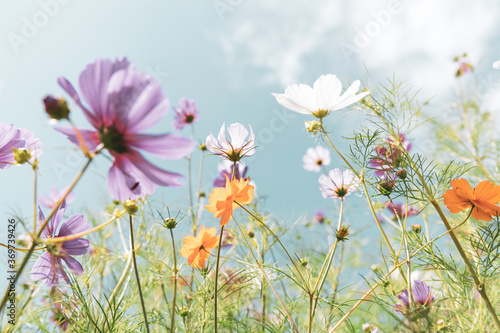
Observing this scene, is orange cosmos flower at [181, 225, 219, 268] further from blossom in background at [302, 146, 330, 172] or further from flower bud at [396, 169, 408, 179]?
blossom in background at [302, 146, 330, 172]

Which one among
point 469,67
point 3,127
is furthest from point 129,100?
point 469,67

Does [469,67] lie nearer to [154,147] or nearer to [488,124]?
[488,124]

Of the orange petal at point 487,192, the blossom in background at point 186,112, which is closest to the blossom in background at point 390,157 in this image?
the orange petal at point 487,192

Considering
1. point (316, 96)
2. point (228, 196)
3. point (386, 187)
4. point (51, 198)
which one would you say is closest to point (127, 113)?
point (228, 196)

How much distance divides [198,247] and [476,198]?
1.53 ft

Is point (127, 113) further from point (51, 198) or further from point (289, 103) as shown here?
point (51, 198)

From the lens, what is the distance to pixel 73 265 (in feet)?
1.36

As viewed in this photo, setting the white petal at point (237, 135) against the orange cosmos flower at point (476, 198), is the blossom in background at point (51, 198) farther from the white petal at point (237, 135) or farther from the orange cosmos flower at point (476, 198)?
the orange cosmos flower at point (476, 198)

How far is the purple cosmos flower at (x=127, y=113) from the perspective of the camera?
29 centimetres

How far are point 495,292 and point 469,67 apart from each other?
1347 millimetres

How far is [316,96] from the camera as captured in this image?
532 millimetres

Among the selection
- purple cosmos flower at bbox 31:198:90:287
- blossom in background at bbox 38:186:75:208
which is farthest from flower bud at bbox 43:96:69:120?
blossom in background at bbox 38:186:75:208

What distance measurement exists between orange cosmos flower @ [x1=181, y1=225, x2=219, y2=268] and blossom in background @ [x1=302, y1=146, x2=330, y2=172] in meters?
0.84

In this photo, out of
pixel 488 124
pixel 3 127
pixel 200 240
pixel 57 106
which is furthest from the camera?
pixel 488 124
